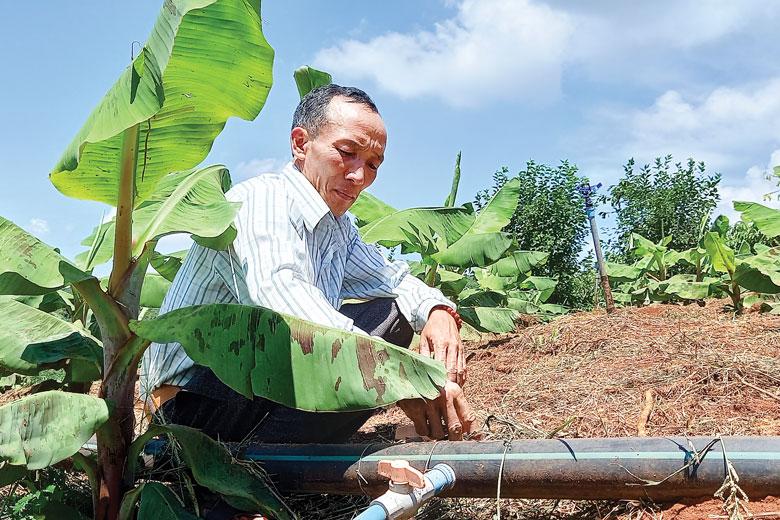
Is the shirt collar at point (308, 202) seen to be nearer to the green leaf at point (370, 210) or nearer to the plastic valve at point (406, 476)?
the plastic valve at point (406, 476)

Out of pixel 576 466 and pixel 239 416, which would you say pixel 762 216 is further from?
pixel 239 416

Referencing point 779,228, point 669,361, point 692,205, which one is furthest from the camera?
point 692,205

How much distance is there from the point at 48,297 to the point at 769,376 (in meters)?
4.10

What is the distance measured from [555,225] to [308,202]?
11.4 metres

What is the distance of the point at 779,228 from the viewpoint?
575cm

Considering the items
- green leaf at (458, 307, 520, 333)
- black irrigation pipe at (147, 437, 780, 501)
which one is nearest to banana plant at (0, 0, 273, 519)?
black irrigation pipe at (147, 437, 780, 501)

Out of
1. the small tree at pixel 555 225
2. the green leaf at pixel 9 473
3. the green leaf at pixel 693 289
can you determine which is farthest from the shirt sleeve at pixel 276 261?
the small tree at pixel 555 225

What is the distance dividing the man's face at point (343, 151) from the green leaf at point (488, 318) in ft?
11.9

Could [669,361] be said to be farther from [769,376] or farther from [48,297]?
[48,297]

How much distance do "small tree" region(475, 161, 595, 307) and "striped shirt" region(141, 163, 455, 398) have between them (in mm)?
10380

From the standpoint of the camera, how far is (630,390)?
3152mm

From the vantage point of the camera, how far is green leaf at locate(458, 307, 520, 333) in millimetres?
6090

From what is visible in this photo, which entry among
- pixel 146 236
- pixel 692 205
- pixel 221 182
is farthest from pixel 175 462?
pixel 692 205

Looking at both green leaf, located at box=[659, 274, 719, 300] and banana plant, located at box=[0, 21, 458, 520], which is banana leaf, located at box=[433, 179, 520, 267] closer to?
banana plant, located at box=[0, 21, 458, 520]
